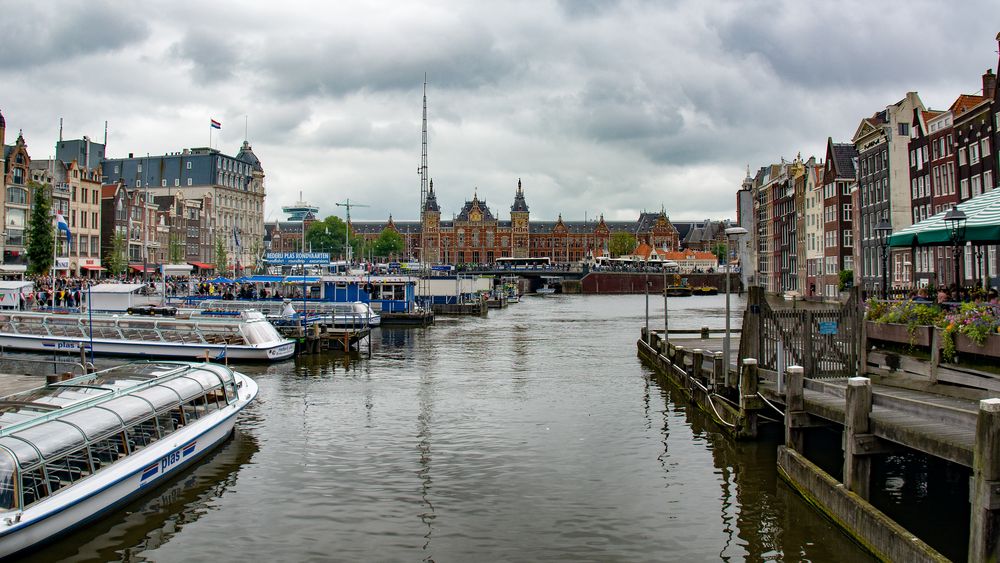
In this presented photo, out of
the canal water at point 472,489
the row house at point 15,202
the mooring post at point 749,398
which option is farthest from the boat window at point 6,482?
the row house at point 15,202

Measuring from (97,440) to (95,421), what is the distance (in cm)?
59

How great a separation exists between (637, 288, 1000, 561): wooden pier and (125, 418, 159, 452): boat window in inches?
591

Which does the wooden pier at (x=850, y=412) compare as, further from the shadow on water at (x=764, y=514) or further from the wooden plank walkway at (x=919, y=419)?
the shadow on water at (x=764, y=514)

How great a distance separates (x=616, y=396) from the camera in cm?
3453

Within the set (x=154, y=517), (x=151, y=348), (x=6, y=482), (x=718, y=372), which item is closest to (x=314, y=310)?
(x=151, y=348)

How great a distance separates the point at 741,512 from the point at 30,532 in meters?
14.2

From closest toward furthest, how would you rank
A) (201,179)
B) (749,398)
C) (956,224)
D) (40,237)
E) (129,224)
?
(956,224), (749,398), (40,237), (129,224), (201,179)

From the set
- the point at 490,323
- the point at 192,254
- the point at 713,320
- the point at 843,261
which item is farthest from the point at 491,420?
the point at 192,254

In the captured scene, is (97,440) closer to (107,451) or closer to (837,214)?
(107,451)

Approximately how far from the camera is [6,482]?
48.3 feet

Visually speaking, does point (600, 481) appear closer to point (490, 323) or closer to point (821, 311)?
point (821, 311)

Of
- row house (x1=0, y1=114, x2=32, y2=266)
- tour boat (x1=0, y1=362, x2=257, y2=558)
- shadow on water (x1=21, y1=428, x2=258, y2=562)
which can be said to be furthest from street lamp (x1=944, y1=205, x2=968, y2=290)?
row house (x1=0, y1=114, x2=32, y2=266)

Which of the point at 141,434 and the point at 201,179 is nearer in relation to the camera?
the point at 141,434

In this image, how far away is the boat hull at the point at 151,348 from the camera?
44281 mm
